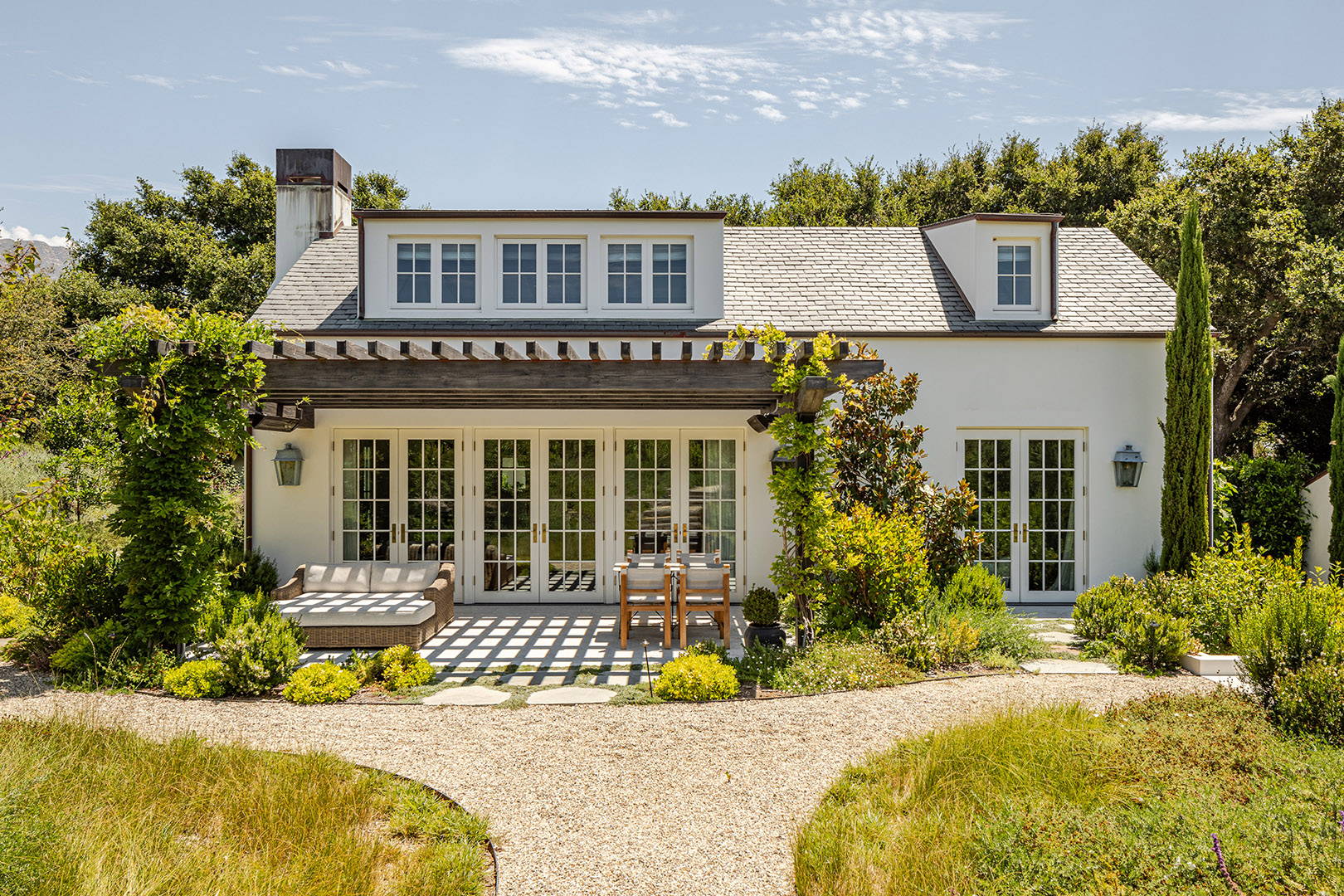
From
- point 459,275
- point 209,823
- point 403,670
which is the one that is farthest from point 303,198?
point 209,823

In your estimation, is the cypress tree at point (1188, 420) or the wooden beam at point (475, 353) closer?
the wooden beam at point (475, 353)

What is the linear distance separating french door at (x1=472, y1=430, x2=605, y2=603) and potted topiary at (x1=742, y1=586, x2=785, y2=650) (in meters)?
3.46

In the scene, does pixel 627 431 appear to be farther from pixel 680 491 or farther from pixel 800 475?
pixel 800 475

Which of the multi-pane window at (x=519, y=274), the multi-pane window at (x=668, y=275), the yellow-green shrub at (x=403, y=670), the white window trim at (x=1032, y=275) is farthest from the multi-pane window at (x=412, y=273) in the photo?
the white window trim at (x=1032, y=275)

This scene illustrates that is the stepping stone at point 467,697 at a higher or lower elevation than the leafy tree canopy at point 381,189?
lower

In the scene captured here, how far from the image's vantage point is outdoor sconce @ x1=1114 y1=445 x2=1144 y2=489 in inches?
424

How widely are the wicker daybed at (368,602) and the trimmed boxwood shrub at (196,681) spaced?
111 cm

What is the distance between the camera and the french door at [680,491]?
36.1ft

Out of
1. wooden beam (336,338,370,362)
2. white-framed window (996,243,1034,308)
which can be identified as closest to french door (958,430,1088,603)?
white-framed window (996,243,1034,308)

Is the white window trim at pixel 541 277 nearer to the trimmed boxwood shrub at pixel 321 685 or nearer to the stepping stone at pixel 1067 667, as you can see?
the trimmed boxwood shrub at pixel 321 685

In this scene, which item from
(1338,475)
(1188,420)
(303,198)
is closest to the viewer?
(1188,420)

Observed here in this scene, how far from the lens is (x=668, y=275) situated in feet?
37.8

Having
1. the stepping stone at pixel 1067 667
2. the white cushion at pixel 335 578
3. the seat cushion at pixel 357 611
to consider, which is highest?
the white cushion at pixel 335 578

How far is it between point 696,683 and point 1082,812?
123 inches
